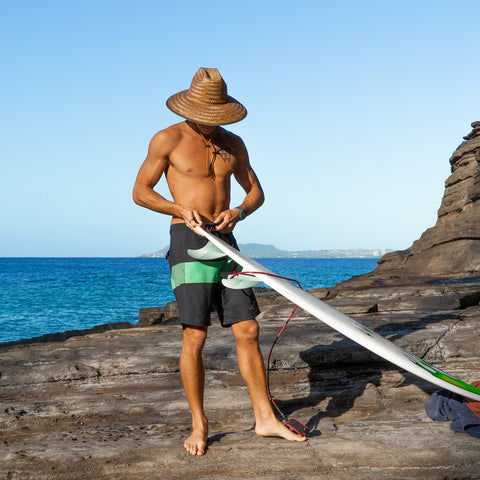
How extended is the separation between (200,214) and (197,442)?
1821 millimetres

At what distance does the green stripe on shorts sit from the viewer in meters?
4.09

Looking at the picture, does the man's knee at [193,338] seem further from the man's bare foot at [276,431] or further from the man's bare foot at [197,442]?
the man's bare foot at [276,431]

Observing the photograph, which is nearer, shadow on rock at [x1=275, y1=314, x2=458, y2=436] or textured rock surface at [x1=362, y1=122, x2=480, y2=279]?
shadow on rock at [x1=275, y1=314, x2=458, y2=436]

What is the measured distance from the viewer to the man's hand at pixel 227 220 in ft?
13.5

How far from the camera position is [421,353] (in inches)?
245

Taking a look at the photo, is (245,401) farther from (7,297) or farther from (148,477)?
(7,297)

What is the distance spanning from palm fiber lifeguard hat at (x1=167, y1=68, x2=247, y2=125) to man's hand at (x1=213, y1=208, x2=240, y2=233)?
0.75 meters

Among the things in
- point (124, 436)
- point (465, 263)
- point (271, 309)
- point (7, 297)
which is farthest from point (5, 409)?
point (7, 297)

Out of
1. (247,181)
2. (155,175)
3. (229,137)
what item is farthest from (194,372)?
(229,137)

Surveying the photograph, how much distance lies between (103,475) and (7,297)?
41.8 m

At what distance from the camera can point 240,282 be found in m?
4.01

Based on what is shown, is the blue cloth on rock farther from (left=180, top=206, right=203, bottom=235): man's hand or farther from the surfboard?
(left=180, top=206, right=203, bottom=235): man's hand

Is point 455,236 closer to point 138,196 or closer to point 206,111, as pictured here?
point 206,111

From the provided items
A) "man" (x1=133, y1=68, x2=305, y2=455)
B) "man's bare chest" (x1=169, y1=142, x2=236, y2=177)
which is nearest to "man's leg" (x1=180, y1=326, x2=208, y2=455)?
"man" (x1=133, y1=68, x2=305, y2=455)
